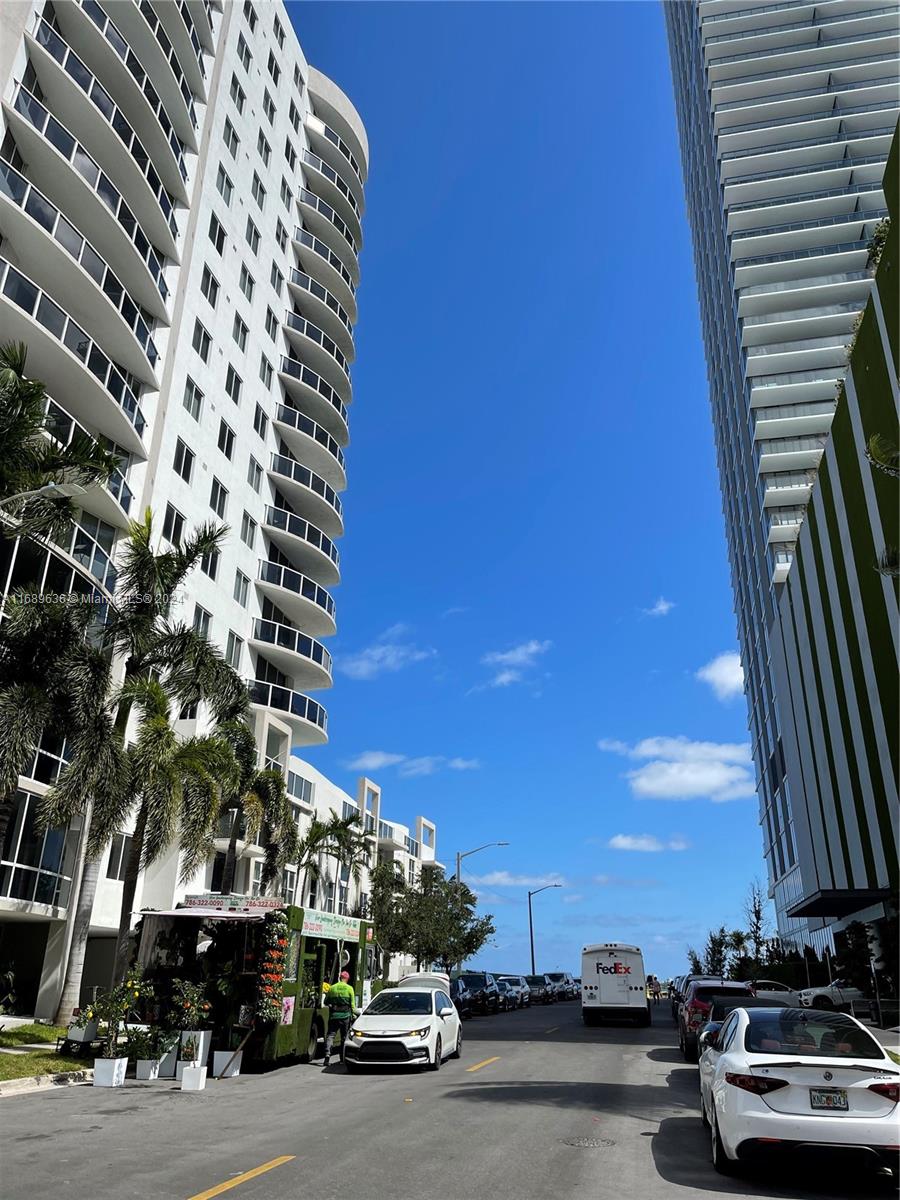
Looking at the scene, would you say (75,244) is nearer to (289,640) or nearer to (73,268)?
(73,268)

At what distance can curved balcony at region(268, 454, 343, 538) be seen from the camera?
143ft

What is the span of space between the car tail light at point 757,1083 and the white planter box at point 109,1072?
10.8 metres

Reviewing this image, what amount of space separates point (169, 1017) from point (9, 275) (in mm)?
18973

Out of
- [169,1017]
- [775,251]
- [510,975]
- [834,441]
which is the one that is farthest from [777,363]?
[169,1017]

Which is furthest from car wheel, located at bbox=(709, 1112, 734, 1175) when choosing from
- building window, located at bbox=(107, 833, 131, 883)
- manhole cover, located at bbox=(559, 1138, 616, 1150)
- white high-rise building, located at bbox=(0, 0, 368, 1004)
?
building window, located at bbox=(107, 833, 131, 883)

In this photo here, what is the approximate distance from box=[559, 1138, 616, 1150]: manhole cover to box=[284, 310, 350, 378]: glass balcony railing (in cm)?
4273

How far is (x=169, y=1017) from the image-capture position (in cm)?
1584

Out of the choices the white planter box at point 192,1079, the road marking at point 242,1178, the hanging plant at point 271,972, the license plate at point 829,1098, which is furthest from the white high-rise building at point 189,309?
the license plate at point 829,1098

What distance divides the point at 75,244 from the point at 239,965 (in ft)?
70.6

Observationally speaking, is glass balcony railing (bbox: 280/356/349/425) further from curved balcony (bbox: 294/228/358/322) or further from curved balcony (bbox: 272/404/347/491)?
curved balcony (bbox: 294/228/358/322)

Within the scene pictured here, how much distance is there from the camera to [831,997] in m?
30.8

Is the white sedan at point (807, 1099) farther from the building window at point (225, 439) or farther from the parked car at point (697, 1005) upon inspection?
the building window at point (225, 439)

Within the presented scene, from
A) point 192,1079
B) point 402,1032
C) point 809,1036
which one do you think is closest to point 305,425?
point 402,1032

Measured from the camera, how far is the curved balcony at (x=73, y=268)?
2484cm
